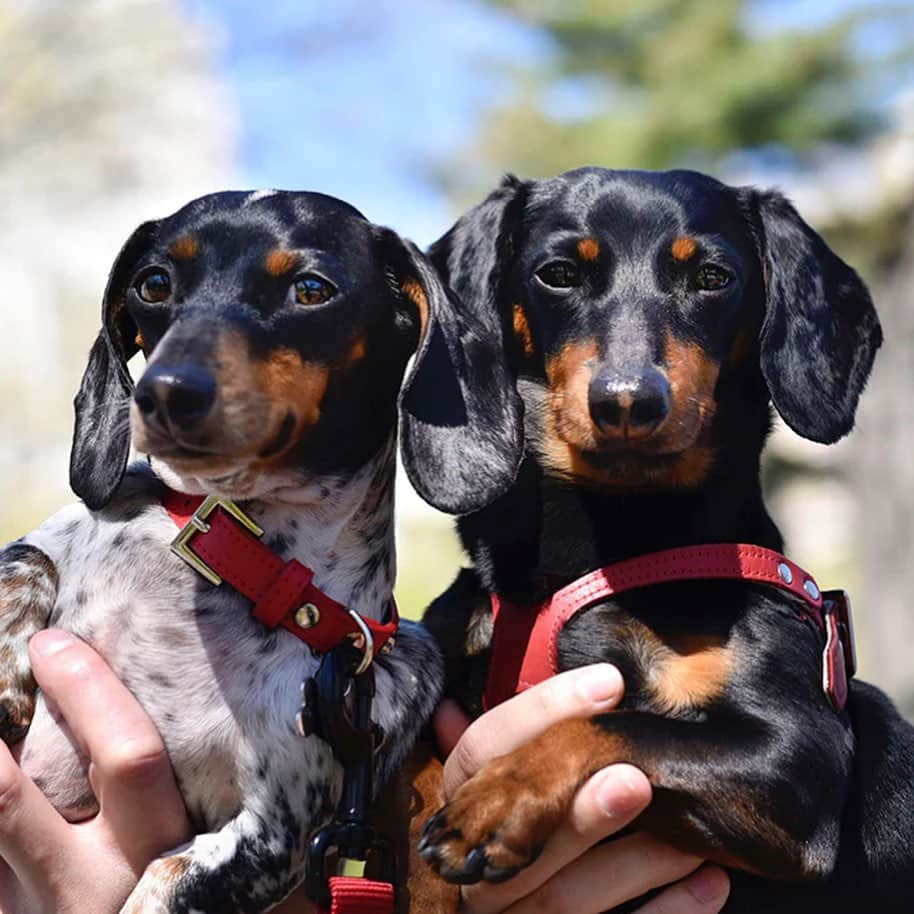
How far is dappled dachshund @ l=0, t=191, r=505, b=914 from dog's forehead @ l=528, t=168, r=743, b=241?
0.43 m

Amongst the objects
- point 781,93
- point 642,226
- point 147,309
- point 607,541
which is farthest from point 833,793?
point 781,93

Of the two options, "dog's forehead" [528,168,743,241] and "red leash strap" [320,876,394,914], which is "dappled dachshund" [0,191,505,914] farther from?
"dog's forehead" [528,168,743,241]

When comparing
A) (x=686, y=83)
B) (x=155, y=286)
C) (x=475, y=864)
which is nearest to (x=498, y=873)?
(x=475, y=864)

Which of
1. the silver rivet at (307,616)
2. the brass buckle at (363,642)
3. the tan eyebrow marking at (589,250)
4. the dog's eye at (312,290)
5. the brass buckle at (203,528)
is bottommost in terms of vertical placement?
the brass buckle at (363,642)

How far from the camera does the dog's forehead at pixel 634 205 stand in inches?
117

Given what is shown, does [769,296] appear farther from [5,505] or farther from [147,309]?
[5,505]

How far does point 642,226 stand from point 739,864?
134 cm

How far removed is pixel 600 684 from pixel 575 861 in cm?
36

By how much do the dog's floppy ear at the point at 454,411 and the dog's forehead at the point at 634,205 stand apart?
0.40 meters

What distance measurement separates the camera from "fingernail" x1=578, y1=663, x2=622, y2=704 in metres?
2.56

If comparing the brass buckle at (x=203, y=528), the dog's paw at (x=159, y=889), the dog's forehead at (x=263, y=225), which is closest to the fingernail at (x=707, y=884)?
the dog's paw at (x=159, y=889)

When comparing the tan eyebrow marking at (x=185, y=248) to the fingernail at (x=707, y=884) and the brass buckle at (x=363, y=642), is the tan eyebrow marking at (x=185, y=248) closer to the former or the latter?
the brass buckle at (x=363, y=642)

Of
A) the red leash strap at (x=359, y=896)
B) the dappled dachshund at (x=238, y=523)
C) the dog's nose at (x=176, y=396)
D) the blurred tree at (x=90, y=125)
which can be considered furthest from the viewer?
the blurred tree at (x=90, y=125)

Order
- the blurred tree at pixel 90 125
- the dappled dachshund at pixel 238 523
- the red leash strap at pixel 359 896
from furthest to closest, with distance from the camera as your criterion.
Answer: the blurred tree at pixel 90 125, the dappled dachshund at pixel 238 523, the red leash strap at pixel 359 896
